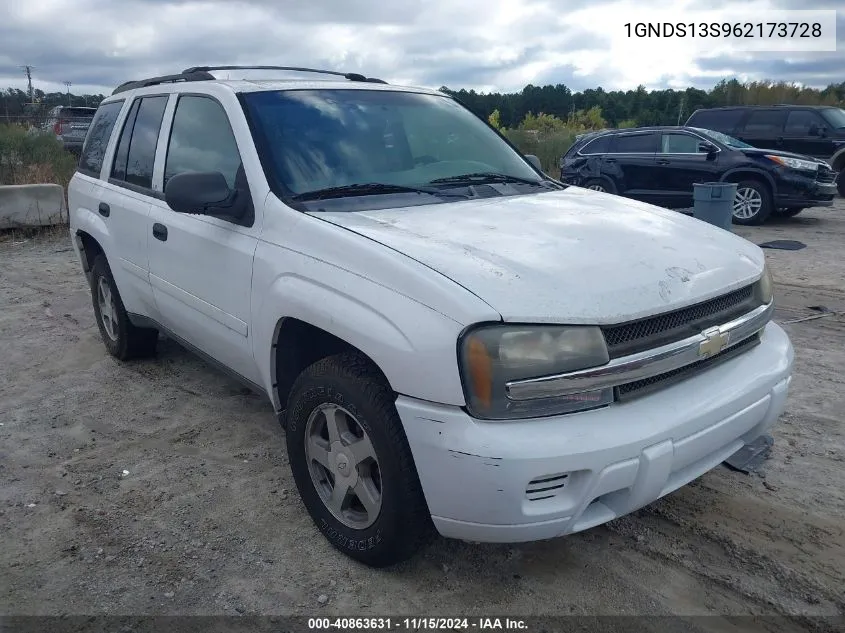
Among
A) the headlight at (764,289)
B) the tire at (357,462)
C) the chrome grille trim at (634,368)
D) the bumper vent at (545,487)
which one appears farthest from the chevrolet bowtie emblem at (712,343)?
the tire at (357,462)

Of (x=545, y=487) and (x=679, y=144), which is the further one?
(x=679, y=144)

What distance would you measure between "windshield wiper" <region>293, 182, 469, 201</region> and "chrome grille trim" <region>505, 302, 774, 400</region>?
130 centimetres

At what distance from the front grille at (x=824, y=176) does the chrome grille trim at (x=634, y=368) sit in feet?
33.5

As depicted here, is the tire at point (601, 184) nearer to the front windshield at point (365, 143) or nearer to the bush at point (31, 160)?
the bush at point (31, 160)

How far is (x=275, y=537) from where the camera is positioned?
Result: 3.00 metres

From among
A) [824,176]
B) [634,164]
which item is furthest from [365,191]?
[824,176]

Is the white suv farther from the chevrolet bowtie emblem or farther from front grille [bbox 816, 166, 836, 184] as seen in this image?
front grille [bbox 816, 166, 836, 184]

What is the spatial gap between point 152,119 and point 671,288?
3.18 metres

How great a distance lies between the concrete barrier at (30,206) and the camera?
1022cm

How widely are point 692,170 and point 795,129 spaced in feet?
13.2

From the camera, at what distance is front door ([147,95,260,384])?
319cm

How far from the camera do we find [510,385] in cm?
218

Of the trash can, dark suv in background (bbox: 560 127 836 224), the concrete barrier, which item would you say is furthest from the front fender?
dark suv in background (bbox: 560 127 836 224)

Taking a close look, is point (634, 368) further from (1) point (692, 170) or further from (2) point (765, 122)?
(2) point (765, 122)
